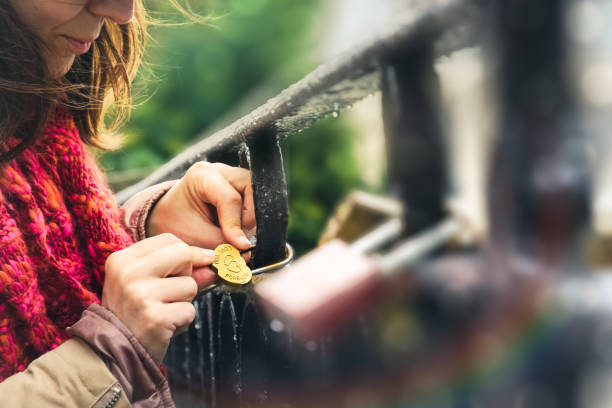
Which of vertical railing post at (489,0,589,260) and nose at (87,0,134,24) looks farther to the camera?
nose at (87,0,134,24)

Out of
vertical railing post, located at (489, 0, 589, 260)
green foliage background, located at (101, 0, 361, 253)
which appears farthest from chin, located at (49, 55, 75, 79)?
green foliage background, located at (101, 0, 361, 253)

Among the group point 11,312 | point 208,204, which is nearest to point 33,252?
point 11,312

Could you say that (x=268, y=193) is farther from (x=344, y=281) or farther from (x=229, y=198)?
(x=344, y=281)

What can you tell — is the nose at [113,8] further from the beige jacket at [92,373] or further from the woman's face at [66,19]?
the beige jacket at [92,373]

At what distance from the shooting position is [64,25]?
2.17 feet

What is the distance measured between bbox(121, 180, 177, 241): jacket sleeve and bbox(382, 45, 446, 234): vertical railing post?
509mm

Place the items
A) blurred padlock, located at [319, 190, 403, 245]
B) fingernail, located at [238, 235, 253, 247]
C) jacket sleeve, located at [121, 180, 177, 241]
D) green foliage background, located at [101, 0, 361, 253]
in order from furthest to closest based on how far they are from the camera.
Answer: green foliage background, located at [101, 0, 361, 253] → blurred padlock, located at [319, 190, 403, 245] → jacket sleeve, located at [121, 180, 177, 241] → fingernail, located at [238, 235, 253, 247]

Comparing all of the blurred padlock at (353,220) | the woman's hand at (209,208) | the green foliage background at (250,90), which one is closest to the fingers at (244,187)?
the woman's hand at (209,208)

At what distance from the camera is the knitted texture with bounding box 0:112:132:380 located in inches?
25.9

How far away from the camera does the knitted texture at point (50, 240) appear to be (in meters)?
0.66

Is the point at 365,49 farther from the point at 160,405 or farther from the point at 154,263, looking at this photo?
the point at 160,405

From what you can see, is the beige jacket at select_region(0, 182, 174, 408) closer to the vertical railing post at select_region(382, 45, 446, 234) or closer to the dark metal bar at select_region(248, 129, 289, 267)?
the dark metal bar at select_region(248, 129, 289, 267)

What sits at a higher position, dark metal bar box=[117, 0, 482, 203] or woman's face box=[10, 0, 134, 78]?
woman's face box=[10, 0, 134, 78]

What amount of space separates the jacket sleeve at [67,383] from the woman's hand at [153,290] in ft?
0.19
